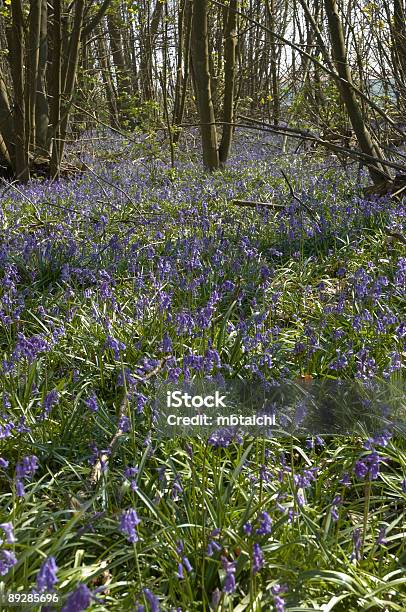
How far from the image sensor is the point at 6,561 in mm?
1596

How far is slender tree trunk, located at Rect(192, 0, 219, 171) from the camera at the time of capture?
9.19m

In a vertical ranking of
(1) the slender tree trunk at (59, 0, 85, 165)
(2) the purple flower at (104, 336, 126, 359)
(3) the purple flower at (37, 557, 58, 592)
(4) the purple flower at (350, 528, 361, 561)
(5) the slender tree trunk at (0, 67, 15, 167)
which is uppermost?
(1) the slender tree trunk at (59, 0, 85, 165)

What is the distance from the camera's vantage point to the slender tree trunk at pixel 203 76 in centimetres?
919

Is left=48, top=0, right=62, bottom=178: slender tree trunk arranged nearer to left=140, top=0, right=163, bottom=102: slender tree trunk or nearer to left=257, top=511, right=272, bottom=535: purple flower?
left=140, top=0, right=163, bottom=102: slender tree trunk

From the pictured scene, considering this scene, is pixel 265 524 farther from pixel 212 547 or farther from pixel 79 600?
pixel 79 600

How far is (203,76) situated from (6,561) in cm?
919

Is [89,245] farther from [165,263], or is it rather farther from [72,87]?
[72,87]

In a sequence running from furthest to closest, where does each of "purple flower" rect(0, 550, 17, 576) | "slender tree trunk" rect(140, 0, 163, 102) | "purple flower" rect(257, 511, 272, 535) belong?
"slender tree trunk" rect(140, 0, 163, 102) < "purple flower" rect(257, 511, 272, 535) < "purple flower" rect(0, 550, 17, 576)

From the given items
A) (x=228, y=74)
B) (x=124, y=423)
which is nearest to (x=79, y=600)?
(x=124, y=423)

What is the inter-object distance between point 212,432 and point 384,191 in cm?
510

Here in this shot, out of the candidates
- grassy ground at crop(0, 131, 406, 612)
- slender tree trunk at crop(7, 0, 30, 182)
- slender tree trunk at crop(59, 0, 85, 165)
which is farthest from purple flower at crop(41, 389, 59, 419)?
slender tree trunk at crop(59, 0, 85, 165)

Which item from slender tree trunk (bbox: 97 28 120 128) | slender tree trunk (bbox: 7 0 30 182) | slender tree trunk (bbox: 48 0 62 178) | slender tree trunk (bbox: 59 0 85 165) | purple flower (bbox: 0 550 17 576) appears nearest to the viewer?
purple flower (bbox: 0 550 17 576)

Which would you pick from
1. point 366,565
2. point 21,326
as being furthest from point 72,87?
point 366,565

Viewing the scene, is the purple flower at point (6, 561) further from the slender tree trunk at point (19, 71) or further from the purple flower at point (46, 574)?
the slender tree trunk at point (19, 71)
